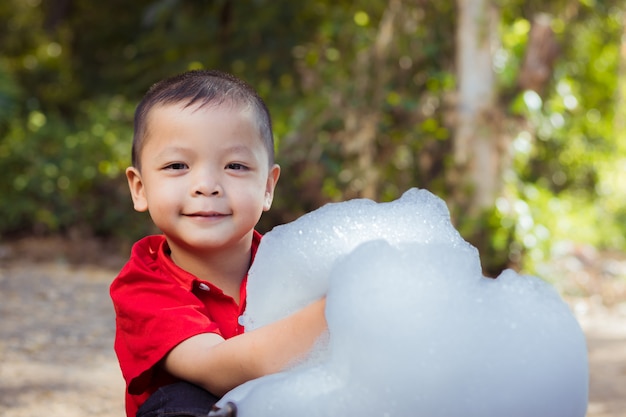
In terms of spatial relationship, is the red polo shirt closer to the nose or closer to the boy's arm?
the boy's arm

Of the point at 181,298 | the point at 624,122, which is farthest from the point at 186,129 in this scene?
the point at 624,122

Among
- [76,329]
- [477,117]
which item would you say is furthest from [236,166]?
[477,117]

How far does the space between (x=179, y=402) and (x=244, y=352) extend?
217 mm

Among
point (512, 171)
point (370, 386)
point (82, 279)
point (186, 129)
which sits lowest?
point (82, 279)

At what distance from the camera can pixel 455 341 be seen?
1.34m

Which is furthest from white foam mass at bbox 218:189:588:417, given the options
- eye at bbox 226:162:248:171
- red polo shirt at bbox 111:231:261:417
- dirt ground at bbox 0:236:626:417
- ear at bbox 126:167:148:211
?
dirt ground at bbox 0:236:626:417

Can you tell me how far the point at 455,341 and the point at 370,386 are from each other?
14 centimetres

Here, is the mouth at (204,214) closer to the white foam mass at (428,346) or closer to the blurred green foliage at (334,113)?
the white foam mass at (428,346)

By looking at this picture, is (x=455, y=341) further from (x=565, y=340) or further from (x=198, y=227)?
(x=198, y=227)

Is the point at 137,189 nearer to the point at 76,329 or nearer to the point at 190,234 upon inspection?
the point at 190,234

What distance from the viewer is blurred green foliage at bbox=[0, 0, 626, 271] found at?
6.03m

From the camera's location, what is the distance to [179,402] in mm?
1633

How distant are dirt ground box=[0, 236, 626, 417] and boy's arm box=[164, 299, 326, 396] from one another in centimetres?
168

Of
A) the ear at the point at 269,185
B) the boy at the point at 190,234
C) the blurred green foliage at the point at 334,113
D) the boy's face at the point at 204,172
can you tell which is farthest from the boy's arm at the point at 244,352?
the blurred green foliage at the point at 334,113
